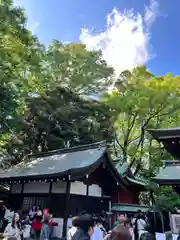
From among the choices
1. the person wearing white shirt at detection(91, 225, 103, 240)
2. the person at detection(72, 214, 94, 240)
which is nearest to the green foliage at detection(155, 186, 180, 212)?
the person wearing white shirt at detection(91, 225, 103, 240)

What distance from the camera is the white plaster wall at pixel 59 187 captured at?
11.7m

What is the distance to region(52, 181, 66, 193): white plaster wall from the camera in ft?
38.3

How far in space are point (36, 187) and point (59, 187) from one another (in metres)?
1.93

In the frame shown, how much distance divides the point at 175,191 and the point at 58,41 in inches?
708

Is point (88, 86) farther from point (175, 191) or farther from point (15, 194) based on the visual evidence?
point (175, 191)

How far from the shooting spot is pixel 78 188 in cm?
1232

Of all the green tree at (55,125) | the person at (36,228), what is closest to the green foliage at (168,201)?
the person at (36,228)

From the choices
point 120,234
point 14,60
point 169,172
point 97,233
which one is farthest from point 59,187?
point 120,234

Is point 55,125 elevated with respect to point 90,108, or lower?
lower

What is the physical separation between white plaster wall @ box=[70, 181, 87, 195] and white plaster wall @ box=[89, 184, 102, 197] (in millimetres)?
515

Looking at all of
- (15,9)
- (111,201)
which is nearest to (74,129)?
(111,201)

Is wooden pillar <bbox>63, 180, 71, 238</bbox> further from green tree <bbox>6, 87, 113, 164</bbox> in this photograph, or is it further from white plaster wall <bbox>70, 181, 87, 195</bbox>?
green tree <bbox>6, 87, 113, 164</bbox>

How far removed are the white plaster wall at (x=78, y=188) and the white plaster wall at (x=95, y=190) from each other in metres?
0.52

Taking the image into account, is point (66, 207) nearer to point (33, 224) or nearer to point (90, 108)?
point (33, 224)
